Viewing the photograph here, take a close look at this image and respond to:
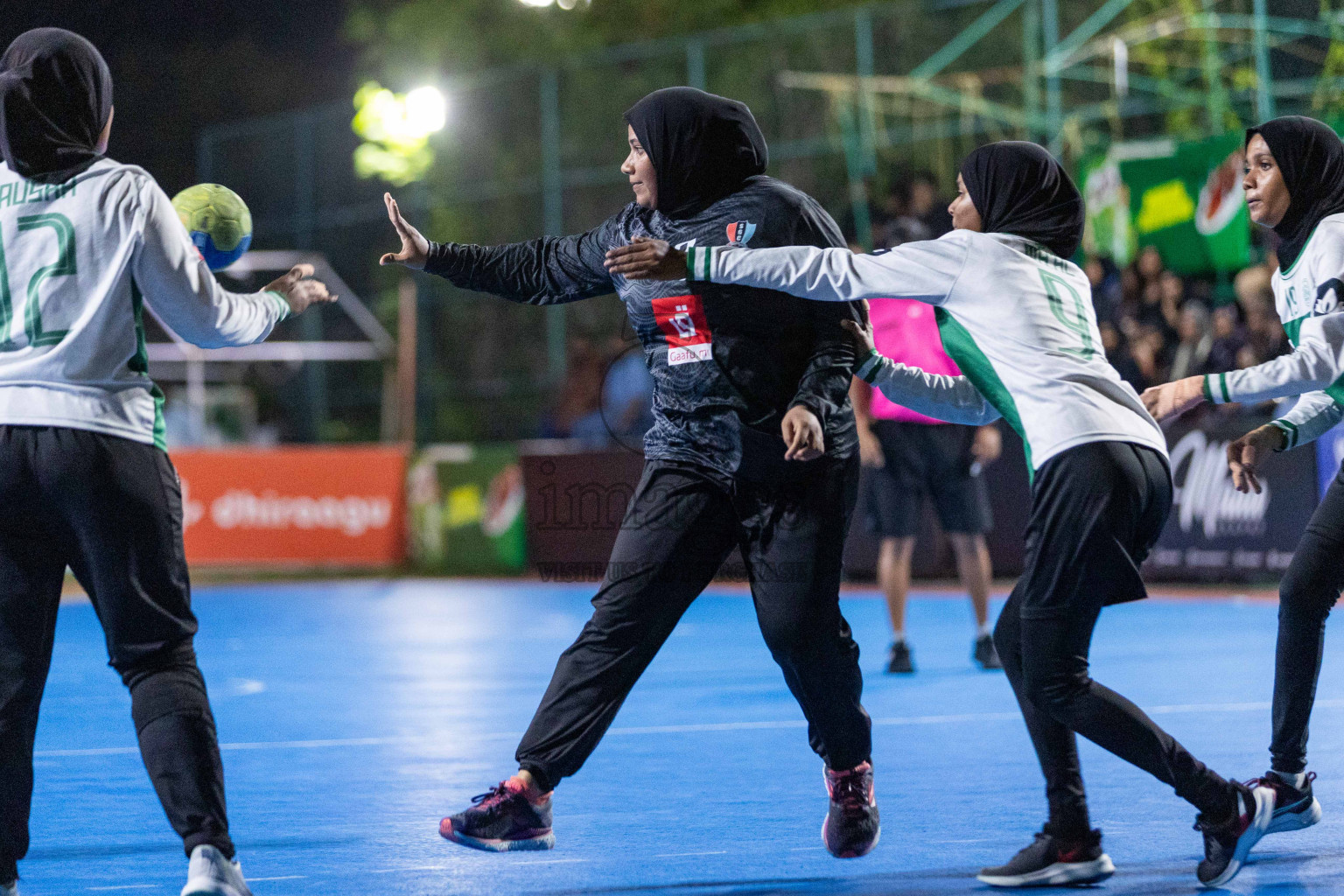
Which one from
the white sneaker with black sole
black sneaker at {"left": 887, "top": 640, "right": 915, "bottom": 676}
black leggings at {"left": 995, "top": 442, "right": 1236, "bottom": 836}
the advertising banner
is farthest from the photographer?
the advertising banner

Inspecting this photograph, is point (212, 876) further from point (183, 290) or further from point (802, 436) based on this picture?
point (802, 436)

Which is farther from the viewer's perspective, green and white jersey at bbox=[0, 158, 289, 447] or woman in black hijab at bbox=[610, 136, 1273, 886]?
woman in black hijab at bbox=[610, 136, 1273, 886]

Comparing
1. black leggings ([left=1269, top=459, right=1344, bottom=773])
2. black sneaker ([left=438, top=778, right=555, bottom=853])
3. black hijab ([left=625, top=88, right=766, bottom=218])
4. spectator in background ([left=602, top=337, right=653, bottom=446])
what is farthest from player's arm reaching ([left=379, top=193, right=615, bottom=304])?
spectator in background ([left=602, top=337, right=653, bottom=446])

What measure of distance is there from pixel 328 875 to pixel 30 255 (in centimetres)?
177

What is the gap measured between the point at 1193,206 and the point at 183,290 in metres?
12.7

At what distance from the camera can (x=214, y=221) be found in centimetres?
439

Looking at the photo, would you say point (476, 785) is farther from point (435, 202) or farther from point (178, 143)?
point (178, 143)

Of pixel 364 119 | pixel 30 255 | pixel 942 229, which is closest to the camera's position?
pixel 30 255

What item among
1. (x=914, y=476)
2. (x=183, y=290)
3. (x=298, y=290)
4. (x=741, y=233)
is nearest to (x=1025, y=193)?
(x=741, y=233)

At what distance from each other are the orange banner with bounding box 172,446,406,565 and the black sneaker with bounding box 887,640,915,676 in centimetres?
974

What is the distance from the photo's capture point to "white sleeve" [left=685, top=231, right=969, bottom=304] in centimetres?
406

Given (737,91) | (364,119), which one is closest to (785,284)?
(737,91)

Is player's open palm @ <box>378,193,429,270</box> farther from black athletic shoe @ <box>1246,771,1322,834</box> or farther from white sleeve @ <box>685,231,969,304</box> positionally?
black athletic shoe @ <box>1246,771,1322,834</box>

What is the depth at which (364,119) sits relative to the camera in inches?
977
